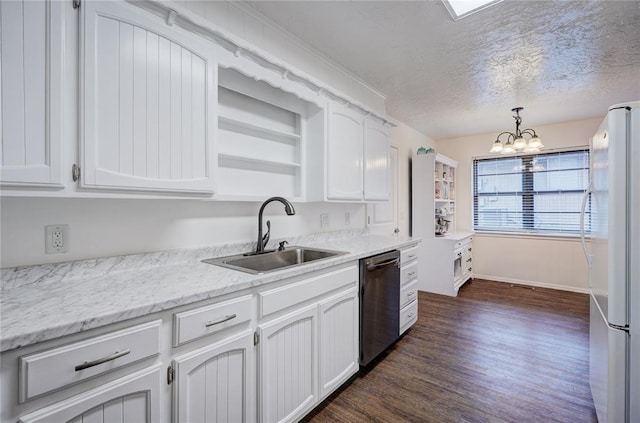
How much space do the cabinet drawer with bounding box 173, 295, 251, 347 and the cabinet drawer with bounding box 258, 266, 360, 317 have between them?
109 millimetres

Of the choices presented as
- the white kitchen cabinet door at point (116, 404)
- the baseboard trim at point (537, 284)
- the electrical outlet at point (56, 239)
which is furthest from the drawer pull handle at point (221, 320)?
the baseboard trim at point (537, 284)

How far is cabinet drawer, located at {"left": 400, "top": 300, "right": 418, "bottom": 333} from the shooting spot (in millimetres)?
2701

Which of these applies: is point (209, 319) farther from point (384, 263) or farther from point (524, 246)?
point (524, 246)

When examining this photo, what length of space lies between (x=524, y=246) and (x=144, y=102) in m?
5.41

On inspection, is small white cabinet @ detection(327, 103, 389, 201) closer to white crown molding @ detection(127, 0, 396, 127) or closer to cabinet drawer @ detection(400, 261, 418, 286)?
white crown molding @ detection(127, 0, 396, 127)

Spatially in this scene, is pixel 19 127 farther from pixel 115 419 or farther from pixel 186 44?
pixel 115 419

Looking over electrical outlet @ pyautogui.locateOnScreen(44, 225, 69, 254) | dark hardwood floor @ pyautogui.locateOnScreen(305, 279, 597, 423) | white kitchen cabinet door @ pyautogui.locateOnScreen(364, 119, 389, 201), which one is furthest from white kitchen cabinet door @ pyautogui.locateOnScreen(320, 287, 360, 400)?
electrical outlet @ pyautogui.locateOnScreen(44, 225, 69, 254)

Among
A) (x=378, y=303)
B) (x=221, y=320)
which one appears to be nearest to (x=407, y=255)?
(x=378, y=303)

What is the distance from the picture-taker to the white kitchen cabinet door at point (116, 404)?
0.83 m

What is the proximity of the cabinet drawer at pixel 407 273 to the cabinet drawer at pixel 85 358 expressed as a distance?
2.12 meters

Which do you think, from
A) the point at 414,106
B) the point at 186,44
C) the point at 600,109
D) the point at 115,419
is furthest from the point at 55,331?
the point at 600,109

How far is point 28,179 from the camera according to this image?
39.2 inches

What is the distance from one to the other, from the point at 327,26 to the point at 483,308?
3.55m

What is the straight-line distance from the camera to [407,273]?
2.76 metres
